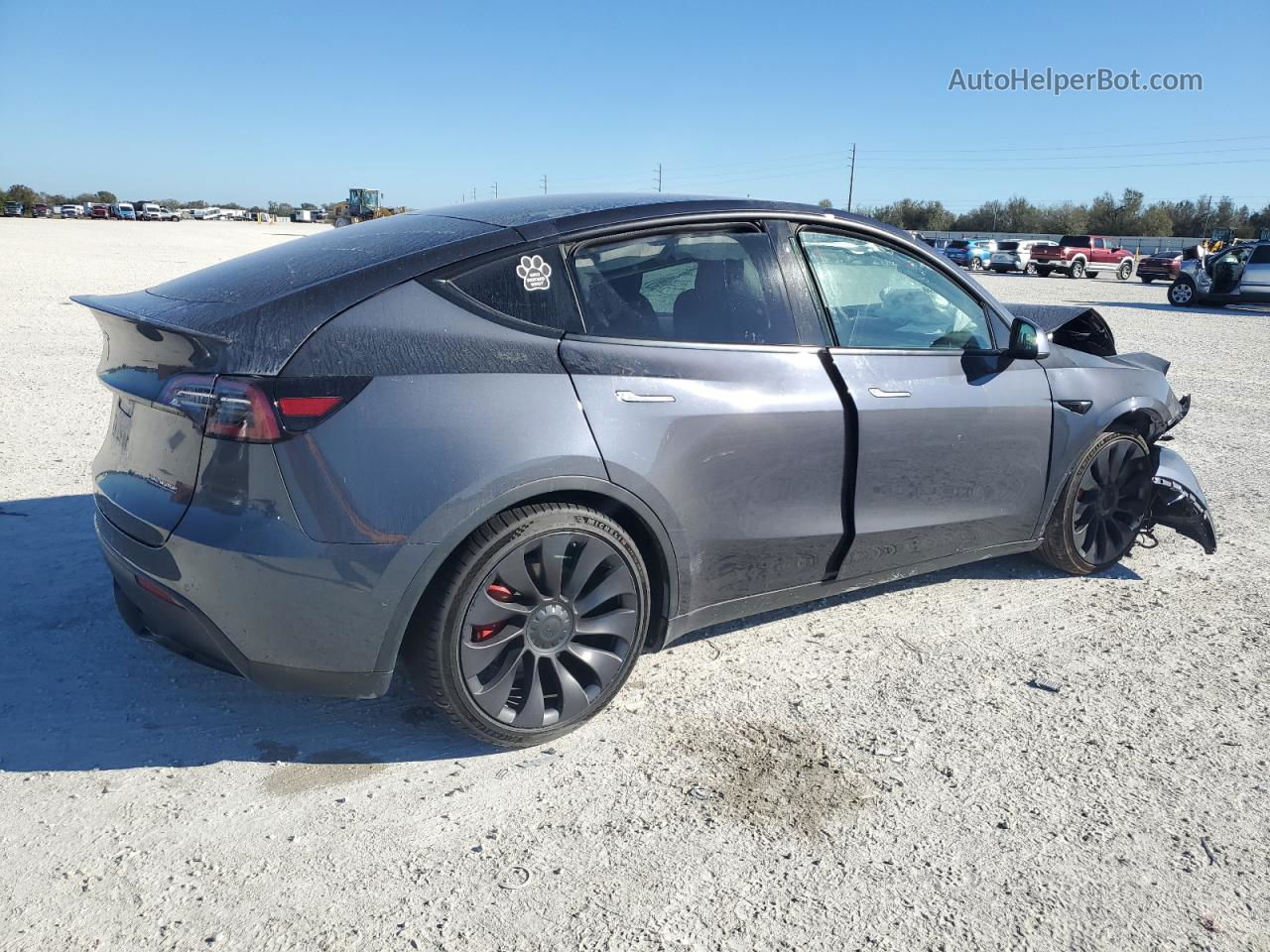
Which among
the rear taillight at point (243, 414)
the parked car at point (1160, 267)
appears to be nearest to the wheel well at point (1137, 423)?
the rear taillight at point (243, 414)

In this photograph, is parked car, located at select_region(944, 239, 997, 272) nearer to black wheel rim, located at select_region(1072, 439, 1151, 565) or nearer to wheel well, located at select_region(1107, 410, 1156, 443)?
wheel well, located at select_region(1107, 410, 1156, 443)

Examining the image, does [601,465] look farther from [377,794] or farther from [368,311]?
[377,794]

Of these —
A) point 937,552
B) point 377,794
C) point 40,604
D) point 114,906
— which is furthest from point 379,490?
point 937,552

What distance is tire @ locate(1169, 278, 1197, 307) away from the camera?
22.8 m

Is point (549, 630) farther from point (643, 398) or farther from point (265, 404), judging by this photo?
point (265, 404)

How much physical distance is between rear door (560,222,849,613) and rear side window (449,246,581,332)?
7cm

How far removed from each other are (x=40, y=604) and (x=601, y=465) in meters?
2.52

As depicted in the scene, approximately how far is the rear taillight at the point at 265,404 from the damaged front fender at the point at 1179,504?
12.8 feet

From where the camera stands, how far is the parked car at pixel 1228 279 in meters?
21.0

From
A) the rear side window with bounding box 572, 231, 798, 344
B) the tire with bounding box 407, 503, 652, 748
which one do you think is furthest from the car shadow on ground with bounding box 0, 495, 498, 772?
the rear side window with bounding box 572, 231, 798, 344

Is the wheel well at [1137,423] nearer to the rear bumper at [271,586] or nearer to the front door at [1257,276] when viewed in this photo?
the rear bumper at [271,586]

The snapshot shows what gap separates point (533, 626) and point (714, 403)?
0.93 metres

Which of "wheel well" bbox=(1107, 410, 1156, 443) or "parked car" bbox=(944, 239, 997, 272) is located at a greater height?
"parked car" bbox=(944, 239, 997, 272)

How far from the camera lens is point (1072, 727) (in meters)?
3.23
